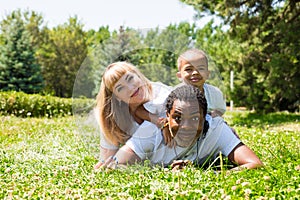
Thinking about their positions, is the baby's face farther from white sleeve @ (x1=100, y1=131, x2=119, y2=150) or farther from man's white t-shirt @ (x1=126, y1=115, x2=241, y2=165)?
white sleeve @ (x1=100, y1=131, x2=119, y2=150)

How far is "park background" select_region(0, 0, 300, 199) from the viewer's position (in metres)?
2.79

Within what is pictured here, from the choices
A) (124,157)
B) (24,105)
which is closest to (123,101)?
(124,157)

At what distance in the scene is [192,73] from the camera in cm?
339

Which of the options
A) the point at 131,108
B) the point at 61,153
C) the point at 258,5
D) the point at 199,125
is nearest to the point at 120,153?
the point at 131,108

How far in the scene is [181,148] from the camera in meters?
3.35

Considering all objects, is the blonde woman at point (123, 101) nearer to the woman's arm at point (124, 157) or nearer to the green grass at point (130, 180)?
the woman's arm at point (124, 157)

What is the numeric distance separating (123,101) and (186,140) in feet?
1.89

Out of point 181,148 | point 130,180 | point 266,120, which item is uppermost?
point 181,148

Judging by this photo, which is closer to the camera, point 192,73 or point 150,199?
point 150,199

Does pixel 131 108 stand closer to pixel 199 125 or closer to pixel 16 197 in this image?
pixel 199 125

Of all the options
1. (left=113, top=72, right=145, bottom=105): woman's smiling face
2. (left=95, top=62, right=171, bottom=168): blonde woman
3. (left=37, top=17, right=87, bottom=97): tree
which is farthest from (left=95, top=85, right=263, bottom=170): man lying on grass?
(left=37, top=17, right=87, bottom=97): tree

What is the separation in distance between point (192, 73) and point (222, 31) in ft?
31.0

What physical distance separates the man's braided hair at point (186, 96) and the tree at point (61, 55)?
21.4m

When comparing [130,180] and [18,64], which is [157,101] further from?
[18,64]
